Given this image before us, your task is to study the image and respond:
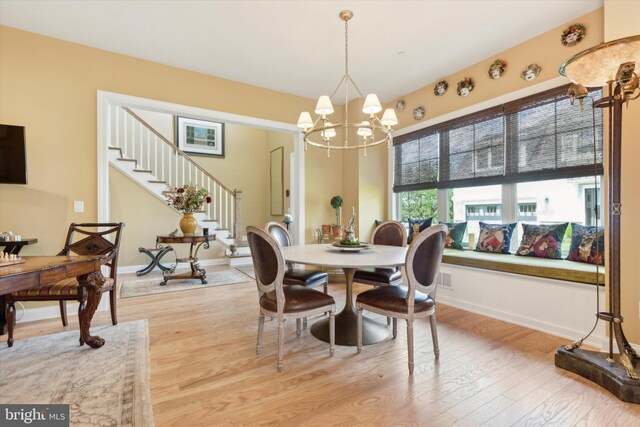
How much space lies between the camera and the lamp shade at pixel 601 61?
64.9 inches

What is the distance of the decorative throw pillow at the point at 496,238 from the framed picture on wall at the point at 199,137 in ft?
19.4

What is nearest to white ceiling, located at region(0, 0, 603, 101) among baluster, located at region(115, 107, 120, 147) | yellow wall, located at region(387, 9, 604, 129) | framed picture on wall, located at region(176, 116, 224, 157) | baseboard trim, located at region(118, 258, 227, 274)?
yellow wall, located at region(387, 9, 604, 129)

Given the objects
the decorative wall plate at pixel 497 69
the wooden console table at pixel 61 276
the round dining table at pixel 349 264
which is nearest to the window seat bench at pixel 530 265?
the round dining table at pixel 349 264

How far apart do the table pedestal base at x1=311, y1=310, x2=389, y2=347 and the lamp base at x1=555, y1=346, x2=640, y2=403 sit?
1253 mm

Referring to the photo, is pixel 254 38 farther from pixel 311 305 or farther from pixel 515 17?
pixel 311 305

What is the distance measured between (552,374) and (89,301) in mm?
3417

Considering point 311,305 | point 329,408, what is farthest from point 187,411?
point 311,305

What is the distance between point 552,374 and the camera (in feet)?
6.60

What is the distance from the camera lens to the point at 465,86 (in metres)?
3.82

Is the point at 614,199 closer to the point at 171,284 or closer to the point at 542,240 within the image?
the point at 542,240

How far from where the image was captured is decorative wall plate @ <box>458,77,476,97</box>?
3.76 meters

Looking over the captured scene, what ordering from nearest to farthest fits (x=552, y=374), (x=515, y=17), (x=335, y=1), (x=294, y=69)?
(x=552, y=374) < (x=335, y=1) < (x=515, y=17) < (x=294, y=69)

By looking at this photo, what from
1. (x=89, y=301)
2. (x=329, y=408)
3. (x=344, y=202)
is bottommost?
(x=329, y=408)

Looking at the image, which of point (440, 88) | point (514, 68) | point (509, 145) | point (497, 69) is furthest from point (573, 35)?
point (440, 88)
